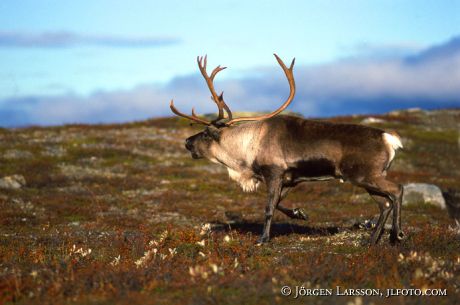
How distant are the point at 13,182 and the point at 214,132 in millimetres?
15511

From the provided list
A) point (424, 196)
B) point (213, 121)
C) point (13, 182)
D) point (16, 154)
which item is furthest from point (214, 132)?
point (16, 154)

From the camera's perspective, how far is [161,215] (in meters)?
22.8

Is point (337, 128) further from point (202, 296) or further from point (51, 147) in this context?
point (51, 147)

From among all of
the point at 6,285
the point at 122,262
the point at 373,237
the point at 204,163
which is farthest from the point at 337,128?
the point at 204,163

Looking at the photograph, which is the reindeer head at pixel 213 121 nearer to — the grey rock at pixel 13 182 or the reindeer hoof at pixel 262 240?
the reindeer hoof at pixel 262 240

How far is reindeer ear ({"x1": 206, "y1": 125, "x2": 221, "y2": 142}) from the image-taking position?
15438 mm

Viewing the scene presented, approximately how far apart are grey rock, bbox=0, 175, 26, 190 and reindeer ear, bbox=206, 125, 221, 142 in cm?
1471

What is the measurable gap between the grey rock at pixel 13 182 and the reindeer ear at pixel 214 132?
14709 millimetres

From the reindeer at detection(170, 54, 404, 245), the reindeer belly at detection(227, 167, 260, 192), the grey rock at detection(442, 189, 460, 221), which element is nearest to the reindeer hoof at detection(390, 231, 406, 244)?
the reindeer at detection(170, 54, 404, 245)

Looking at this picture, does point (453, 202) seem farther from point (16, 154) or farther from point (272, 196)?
point (16, 154)

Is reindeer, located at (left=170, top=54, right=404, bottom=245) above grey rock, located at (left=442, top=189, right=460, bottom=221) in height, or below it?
above

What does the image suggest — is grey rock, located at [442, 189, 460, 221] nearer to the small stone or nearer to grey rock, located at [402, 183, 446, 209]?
grey rock, located at [402, 183, 446, 209]

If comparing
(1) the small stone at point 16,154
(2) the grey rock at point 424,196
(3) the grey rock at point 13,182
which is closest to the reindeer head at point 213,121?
(2) the grey rock at point 424,196

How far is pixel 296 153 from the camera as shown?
13539 millimetres
